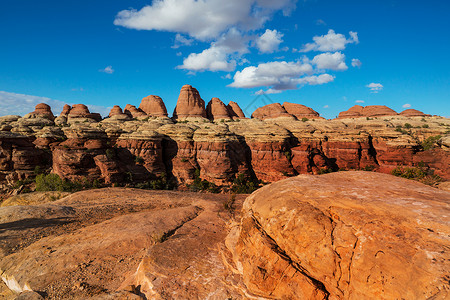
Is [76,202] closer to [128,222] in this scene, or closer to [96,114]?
[128,222]

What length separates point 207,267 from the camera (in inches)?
279

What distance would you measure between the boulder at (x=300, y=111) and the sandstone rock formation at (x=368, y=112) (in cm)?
800

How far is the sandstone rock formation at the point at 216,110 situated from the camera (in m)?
70.0

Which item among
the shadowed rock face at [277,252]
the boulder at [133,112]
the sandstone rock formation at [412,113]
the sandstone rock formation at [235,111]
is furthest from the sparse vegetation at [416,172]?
the boulder at [133,112]

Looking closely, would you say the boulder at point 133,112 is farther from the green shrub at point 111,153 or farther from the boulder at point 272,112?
the green shrub at point 111,153

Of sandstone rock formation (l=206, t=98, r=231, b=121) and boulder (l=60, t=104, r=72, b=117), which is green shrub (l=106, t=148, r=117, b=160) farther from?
boulder (l=60, t=104, r=72, b=117)

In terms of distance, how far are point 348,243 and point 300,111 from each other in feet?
205

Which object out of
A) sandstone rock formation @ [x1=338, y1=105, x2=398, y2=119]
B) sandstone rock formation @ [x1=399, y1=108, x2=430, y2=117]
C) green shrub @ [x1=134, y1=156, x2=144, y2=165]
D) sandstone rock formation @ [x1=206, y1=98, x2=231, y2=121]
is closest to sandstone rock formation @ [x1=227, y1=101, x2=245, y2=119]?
sandstone rock formation @ [x1=206, y1=98, x2=231, y2=121]

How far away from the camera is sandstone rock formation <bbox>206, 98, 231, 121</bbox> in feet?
230

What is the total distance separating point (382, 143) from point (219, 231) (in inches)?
1344

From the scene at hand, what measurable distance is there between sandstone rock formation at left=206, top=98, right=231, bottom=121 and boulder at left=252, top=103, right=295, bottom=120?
9.92 m

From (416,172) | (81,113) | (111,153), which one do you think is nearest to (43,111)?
(81,113)

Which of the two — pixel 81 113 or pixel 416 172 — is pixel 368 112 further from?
pixel 81 113

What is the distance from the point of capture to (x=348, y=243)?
16.3 feet
